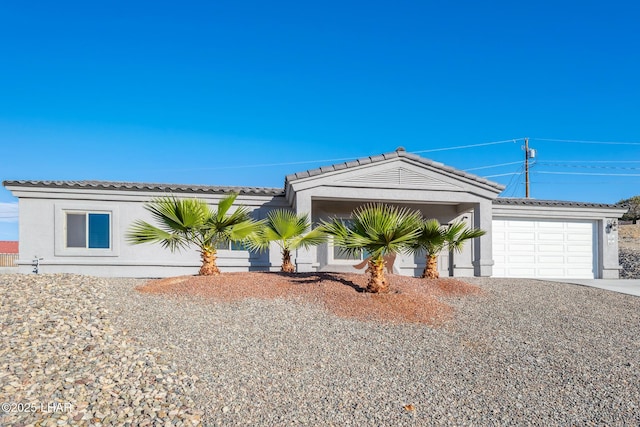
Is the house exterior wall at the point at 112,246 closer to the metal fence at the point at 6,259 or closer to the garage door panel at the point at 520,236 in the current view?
the garage door panel at the point at 520,236

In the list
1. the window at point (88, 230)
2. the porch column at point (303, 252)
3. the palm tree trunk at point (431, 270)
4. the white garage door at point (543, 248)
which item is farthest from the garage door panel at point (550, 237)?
the window at point (88, 230)

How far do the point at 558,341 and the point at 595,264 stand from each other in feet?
38.5

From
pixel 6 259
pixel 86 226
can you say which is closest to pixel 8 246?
pixel 6 259

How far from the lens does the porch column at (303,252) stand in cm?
1280

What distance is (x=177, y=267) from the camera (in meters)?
13.8

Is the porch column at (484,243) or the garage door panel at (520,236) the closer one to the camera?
the porch column at (484,243)

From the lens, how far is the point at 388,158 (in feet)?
44.2

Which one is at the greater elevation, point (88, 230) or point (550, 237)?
point (88, 230)

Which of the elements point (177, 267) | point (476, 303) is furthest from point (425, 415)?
point (177, 267)

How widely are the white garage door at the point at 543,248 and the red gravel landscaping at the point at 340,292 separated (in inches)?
249

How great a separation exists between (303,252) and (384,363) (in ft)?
24.2

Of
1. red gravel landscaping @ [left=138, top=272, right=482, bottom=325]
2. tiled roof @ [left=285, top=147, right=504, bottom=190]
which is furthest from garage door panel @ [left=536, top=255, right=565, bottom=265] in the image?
red gravel landscaping @ [left=138, top=272, right=482, bottom=325]

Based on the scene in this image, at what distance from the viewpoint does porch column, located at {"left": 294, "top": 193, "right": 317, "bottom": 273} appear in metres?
12.8

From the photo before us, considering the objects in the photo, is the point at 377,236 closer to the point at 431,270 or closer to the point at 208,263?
the point at 431,270
